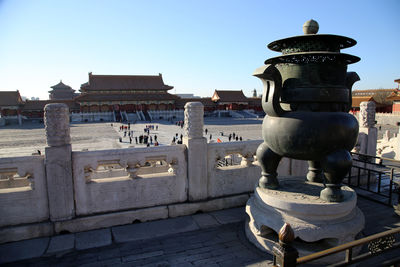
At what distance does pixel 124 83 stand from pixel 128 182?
53.0m

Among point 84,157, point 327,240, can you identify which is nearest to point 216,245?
point 327,240

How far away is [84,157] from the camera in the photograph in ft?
12.6

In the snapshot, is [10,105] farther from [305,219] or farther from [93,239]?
[305,219]

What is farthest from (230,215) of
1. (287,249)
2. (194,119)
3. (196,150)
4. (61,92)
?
(61,92)

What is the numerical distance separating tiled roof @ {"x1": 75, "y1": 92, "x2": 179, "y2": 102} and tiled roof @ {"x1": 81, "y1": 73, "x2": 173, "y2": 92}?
4.88 ft

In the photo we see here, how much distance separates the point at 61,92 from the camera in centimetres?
7069

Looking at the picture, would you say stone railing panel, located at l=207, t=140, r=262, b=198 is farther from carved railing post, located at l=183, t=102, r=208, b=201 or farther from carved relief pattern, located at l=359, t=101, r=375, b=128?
carved relief pattern, located at l=359, t=101, r=375, b=128

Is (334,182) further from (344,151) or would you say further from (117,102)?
(117,102)

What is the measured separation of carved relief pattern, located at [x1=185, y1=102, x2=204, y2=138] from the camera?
4.21m

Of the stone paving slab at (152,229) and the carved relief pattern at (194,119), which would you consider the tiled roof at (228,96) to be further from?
the stone paving slab at (152,229)

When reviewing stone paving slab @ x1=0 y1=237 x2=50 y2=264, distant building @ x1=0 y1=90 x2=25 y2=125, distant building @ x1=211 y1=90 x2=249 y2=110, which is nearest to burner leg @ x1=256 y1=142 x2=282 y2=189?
stone paving slab @ x1=0 y1=237 x2=50 y2=264

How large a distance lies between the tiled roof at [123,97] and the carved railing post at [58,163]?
4974 centimetres

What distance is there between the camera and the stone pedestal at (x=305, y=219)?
294 centimetres

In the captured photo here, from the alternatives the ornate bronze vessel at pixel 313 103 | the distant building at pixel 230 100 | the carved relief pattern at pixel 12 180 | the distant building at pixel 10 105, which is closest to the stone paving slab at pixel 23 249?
the carved relief pattern at pixel 12 180
